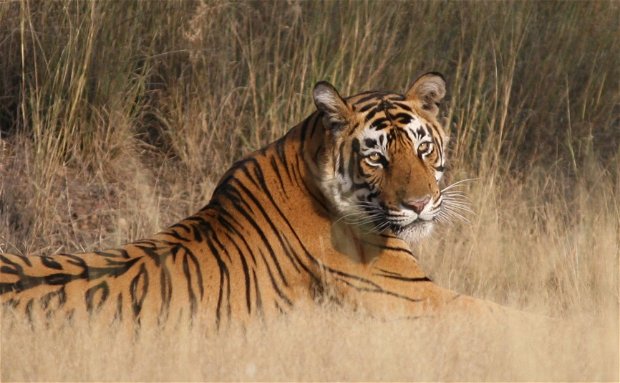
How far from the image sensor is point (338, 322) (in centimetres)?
469

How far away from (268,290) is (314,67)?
2665mm

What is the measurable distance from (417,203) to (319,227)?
44 centimetres

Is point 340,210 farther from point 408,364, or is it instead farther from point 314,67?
point 314,67

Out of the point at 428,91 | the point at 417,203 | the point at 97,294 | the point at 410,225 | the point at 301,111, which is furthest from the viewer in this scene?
the point at 301,111

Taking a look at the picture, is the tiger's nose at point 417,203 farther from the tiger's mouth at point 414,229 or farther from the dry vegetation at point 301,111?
the dry vegetation at point 301,111

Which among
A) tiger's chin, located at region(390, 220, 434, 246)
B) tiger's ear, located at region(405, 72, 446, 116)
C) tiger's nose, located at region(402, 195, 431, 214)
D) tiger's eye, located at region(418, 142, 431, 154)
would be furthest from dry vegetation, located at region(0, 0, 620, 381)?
tiger's ear, located at region(405, 72, 446, 116)

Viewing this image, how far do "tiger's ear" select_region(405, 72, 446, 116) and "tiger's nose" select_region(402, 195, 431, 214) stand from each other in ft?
1.72

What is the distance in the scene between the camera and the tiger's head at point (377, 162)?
4.99 metres

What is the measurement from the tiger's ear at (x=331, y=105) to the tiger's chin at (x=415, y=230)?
0.49 metres

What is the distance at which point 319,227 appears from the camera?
16.7ft

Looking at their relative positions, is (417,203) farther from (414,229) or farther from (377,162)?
(377,162)

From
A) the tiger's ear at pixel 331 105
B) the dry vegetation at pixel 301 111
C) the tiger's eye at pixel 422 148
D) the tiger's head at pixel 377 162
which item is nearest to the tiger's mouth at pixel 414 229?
the tiger's head at pixel 377 162

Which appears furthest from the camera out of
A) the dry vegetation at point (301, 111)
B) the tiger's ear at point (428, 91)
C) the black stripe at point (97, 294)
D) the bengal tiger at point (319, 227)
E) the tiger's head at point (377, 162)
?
the dry vegetation at point (301, 111)

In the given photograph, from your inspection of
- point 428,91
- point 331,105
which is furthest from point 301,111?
point 331,105
